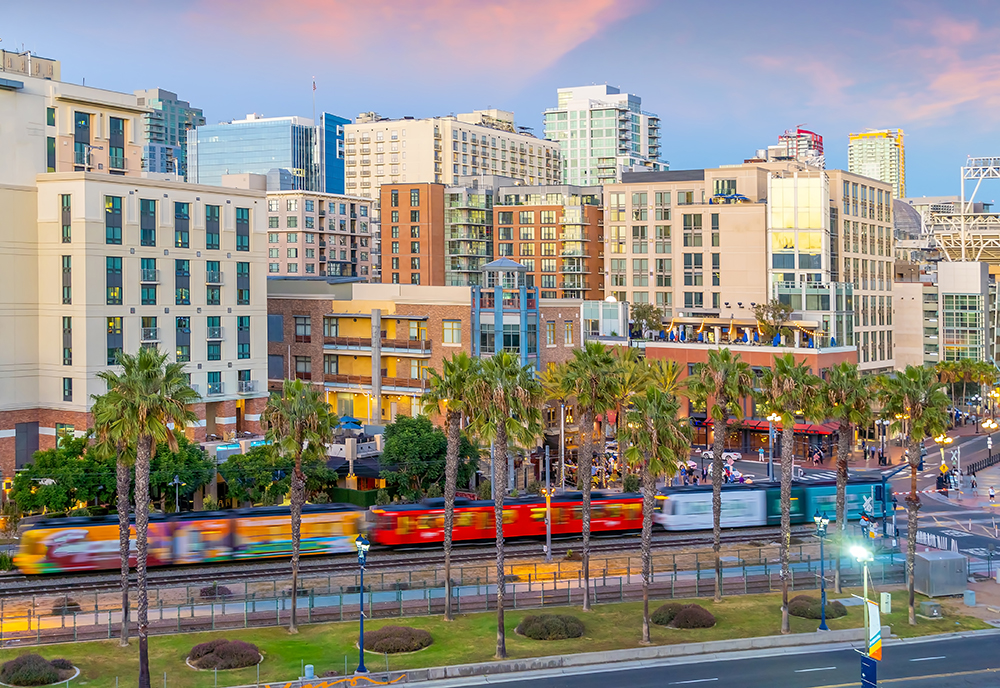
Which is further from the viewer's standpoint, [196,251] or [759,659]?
[196,251]

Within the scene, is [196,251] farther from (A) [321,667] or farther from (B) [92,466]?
(A) [321,667]

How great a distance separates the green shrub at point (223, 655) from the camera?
46.2 metres

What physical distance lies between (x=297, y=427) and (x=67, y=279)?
43843mm

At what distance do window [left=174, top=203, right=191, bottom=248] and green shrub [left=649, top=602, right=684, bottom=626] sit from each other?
56628 mm

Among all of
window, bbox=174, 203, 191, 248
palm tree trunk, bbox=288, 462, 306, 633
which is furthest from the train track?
window, bbox=174, 203, 191, 248

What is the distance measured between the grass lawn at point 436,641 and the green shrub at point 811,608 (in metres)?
0.43

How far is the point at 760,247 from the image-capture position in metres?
136

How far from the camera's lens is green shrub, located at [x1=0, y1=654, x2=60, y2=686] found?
43375mm

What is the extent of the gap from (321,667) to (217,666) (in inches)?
169

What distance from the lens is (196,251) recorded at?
3728 inches

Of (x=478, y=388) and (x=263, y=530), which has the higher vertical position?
(x=478, y=388)

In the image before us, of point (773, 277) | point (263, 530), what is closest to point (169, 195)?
point (263, 530)

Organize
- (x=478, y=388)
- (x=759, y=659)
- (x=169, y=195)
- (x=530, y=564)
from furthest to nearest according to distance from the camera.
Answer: (x=169, y=195), (x=530, y=564), (x=478, y=388), (x=759, y=659)

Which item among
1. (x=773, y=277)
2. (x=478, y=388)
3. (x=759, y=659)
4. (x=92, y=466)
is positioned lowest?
(x=759, y=659)
